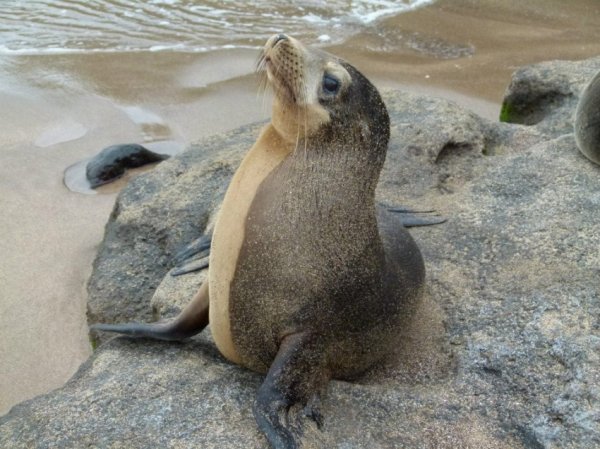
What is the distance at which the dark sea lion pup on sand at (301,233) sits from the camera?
258 cm

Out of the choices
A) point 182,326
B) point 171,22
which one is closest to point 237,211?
point 182,326

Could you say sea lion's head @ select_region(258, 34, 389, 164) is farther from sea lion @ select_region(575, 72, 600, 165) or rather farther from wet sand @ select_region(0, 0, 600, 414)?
sea lion @ select_region(575, 72, 600, 165)

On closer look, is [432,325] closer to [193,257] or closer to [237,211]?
[237,211]

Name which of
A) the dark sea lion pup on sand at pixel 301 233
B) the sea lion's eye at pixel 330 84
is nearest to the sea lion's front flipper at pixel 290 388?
the dark sea lion pup on sand at pixel 301 233

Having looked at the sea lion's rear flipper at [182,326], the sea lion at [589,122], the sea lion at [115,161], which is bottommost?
the sea lion at [115,161]

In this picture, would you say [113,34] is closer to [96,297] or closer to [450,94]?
[450,94]

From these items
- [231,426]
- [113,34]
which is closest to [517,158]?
[231,426]

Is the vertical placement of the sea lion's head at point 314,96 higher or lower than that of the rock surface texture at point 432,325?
higher

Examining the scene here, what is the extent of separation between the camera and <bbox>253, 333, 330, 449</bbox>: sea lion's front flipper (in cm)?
249

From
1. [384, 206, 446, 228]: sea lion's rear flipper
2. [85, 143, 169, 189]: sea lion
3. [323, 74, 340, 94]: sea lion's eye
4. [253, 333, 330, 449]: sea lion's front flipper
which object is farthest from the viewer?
[85, 143, 169, 189]: sea lion

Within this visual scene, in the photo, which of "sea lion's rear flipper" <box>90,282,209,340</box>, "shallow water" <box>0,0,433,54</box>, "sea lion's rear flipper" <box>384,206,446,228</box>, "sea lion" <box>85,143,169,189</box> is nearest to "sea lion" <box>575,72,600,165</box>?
"sea lion's rear flipper" <box>384,206,446,228</box>

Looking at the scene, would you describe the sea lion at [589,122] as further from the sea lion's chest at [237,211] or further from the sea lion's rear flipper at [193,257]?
the sea lion's chest at [237,211]

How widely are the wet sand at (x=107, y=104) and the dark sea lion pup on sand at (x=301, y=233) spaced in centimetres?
168

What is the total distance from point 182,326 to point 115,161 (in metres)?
2.98
